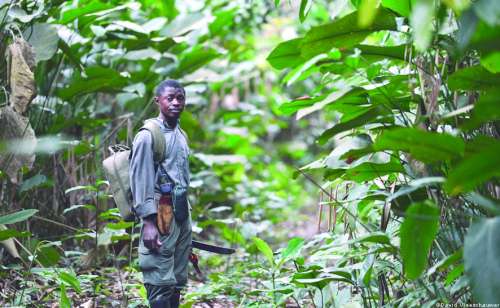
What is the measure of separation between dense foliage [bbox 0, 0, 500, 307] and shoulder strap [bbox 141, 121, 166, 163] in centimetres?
56

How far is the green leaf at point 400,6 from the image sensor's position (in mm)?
2777

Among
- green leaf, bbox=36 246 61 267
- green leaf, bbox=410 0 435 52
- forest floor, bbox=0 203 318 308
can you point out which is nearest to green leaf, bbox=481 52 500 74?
green leaf, bbox=410 0 435 52

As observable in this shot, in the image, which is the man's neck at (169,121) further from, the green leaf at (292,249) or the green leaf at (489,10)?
the green leaf at (489,10)

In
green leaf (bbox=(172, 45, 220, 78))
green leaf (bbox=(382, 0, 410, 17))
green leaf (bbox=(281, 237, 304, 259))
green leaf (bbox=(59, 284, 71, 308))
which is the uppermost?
green leaf (bbox=(382, 0, 410, 17))

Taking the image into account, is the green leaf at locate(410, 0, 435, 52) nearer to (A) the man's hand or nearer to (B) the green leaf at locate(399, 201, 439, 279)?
(B) the green leaf at locate(399, 201, 439, 279)

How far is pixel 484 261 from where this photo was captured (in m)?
1.78

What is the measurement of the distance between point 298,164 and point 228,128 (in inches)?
132

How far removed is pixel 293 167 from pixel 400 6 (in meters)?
0.92

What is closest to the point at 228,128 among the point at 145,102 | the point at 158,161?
the point at 145,102

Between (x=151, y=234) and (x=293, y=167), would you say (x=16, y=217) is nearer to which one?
(x=151, y=234)

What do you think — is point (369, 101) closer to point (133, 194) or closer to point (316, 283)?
point (316, 283)

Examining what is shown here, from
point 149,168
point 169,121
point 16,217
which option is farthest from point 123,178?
point 16,217

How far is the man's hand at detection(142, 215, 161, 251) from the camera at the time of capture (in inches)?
118

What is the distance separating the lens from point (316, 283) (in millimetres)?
2736
